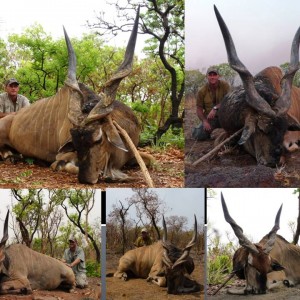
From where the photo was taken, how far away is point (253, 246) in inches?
308

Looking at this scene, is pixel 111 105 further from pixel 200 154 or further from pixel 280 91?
pixel 280 91

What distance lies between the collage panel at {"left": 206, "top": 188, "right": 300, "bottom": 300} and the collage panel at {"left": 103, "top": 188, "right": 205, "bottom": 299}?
0.63 ft

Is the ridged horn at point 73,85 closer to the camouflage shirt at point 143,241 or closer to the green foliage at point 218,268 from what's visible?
the camouflage shirt at point 143,241

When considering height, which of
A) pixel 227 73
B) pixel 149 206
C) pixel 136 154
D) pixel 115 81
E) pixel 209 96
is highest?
pixel 227 73

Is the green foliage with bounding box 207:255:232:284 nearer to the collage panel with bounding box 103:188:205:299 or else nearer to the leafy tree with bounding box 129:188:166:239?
the collage panel with bounding box 103:188:205:299

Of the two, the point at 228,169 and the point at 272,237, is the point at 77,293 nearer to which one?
the point at 272,237

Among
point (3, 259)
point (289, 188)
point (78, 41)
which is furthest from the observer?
point (78, 41)

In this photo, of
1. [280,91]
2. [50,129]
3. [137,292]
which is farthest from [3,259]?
[280,91]

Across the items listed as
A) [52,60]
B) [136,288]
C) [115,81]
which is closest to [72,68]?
[52,60]

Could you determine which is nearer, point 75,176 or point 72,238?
point 72,238

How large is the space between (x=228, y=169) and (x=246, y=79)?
1.02m

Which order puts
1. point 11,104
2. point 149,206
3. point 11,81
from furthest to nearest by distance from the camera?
point 11,104 → point 11,81 → point 149,206

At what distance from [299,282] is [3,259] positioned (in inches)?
119

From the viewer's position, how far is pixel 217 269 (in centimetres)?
787
